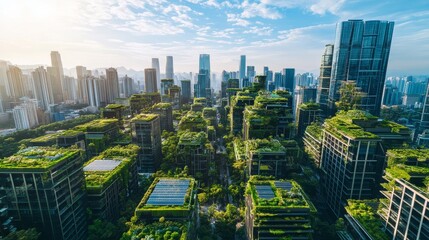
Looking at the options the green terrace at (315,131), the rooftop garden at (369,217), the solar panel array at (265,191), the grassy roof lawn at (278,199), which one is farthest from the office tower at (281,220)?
the green terrace at (315,131)

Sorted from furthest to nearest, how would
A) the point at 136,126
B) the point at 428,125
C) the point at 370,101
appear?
the point at 370,101 < the point at 428,125 < the point at 136,126

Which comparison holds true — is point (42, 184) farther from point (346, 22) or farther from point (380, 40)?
point (380, 40)

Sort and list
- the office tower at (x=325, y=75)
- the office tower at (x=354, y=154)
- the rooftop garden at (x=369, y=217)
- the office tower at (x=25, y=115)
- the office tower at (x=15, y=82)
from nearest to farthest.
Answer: the rooftop garden at (x=369, y=217)
the office tower at (x=354, y=154)
the office tower at (x=25, y=115)
the office tower at (x=325, y=75)
the office tower at (x=15, y=82)

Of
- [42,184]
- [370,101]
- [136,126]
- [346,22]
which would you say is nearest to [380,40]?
[346,22]

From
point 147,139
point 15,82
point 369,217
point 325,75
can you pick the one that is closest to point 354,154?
point 369,217

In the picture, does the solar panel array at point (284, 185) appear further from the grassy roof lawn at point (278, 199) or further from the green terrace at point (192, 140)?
the green terrace at point (192, 140)

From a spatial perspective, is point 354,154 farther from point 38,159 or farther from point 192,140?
point 38,159
